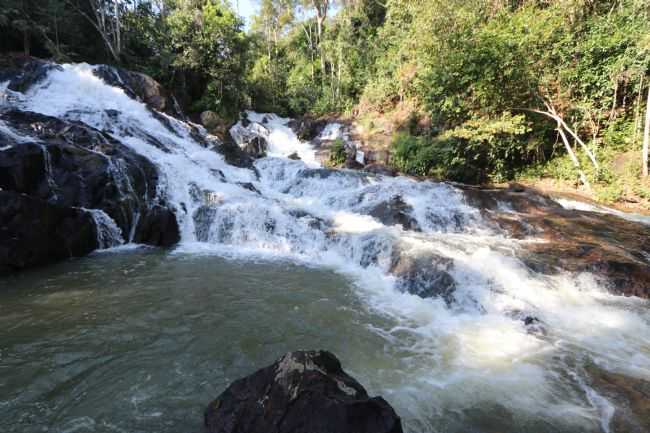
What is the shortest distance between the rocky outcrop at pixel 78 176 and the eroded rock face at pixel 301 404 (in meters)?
6.21

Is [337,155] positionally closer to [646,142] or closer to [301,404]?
[646,142]

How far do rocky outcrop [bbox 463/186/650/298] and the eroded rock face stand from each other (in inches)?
201

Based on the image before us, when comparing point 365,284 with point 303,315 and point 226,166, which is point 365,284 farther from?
point 226,166

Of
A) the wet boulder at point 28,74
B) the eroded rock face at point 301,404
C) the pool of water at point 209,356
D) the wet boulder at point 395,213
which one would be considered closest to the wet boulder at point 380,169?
the wet boulder at point 395,213

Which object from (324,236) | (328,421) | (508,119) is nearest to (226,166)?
(324,236)

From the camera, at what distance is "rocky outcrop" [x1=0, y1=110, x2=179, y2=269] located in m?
6.78

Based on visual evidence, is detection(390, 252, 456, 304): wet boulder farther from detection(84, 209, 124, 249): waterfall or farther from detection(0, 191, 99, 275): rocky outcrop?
detection(0, 191, 99, 275): rocky outcrop

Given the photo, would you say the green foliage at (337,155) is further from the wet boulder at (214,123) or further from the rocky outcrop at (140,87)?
the rocky outcrop at (140,87)

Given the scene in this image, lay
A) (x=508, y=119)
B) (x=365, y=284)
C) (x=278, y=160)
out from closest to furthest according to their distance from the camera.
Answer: (x=365, y=284) → (x=508, y=119) → (x=278, y=160)

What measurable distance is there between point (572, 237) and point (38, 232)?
11267 millimetres

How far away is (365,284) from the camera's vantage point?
626 cm

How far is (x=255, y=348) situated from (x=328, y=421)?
6.69ft

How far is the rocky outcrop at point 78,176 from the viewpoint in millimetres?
6777

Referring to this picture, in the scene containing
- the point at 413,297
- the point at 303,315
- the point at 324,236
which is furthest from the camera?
the point at 324,236
